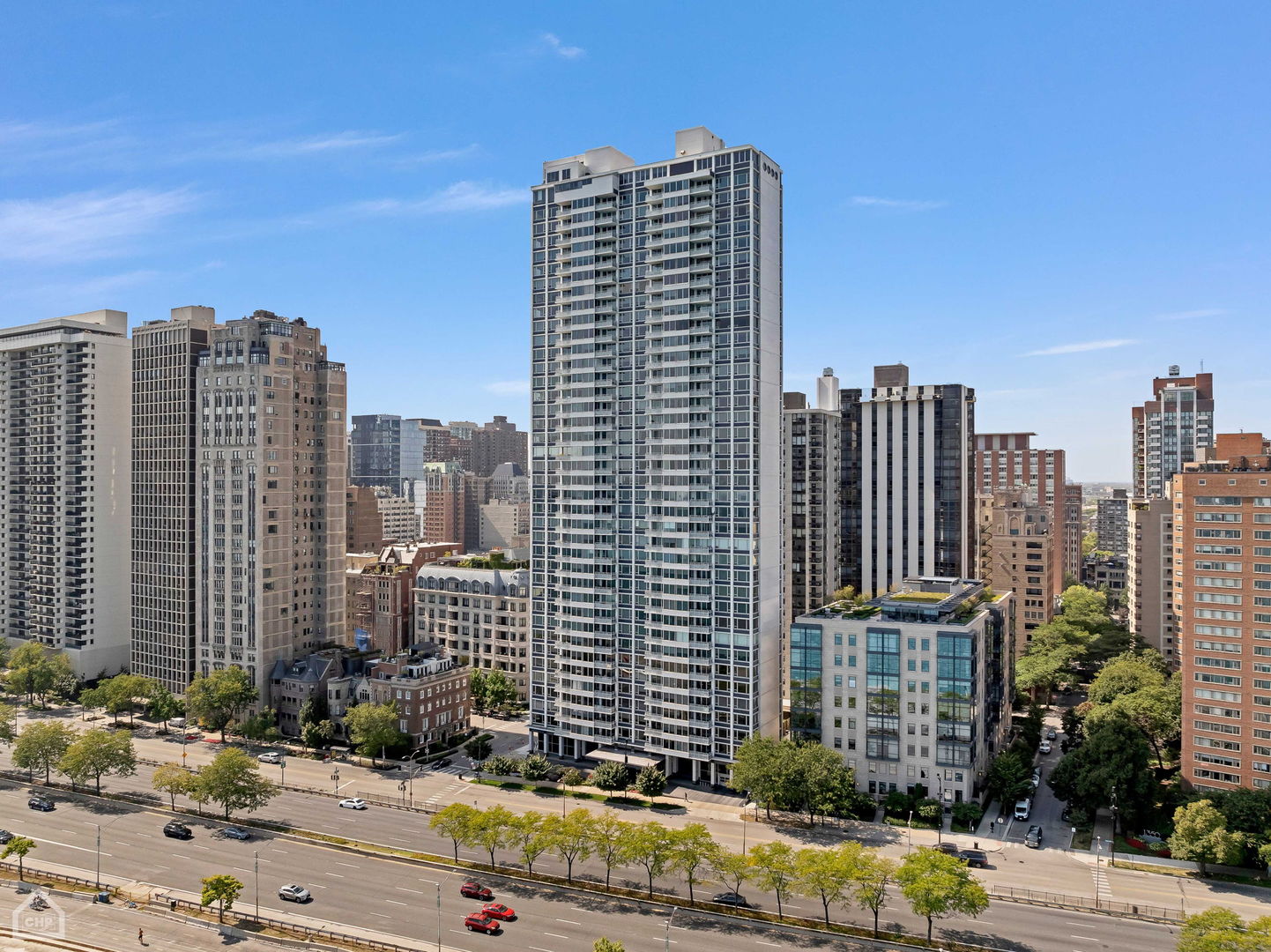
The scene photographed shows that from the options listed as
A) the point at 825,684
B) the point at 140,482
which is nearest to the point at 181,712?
the point at 140,482

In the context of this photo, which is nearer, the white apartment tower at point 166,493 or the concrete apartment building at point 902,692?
the concrete apartment building at point 902,692

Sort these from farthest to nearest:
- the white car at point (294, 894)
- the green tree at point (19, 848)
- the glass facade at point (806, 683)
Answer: the glass facade at point (806, 683) < the green tree at point (19, 848) < the white car at point (294, 894)

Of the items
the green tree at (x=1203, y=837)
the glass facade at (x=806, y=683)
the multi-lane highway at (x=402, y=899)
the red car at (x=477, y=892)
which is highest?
the glass facade at (x=806, y=683)

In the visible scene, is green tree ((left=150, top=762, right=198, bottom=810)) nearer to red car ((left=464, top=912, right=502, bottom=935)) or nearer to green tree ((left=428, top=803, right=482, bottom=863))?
green tree ((left=428, top=803, right=482, bottom=863))

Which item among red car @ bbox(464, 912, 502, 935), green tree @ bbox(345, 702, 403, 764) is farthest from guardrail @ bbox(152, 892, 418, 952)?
green tree @ bbox(345, 702, 403, 764)

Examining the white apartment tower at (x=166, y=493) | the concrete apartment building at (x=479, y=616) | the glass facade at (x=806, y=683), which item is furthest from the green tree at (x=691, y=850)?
the white apartment tower at (x=166, y=493)

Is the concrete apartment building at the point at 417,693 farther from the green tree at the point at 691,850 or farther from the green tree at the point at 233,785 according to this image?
the green tree at the point at 691,850

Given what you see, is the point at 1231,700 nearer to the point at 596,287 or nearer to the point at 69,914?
the point at 596,287
